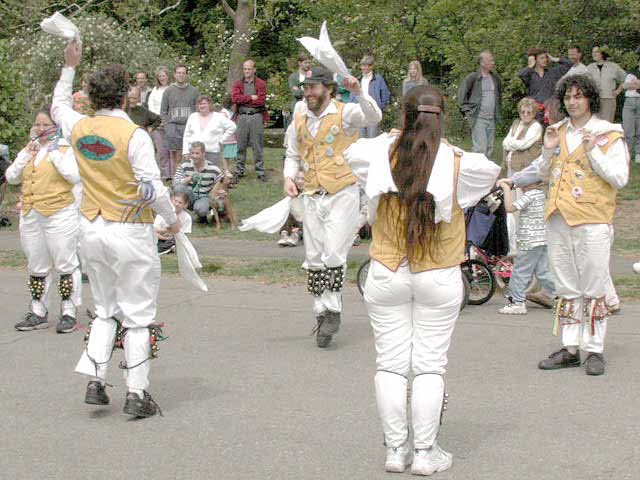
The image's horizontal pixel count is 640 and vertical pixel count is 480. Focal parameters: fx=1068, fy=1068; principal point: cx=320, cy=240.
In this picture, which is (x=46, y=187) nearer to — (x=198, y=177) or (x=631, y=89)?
(x=198, y=177)

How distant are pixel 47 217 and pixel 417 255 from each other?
15.1 ft

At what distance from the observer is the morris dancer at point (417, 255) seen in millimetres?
5109

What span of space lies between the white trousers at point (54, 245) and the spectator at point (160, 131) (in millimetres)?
8761

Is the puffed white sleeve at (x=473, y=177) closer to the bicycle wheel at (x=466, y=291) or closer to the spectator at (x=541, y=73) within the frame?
the bicycle wheel at (x=466, y=291)

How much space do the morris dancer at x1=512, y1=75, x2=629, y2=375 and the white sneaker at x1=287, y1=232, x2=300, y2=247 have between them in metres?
6.13

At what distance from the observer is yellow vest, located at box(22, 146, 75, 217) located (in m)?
8.77

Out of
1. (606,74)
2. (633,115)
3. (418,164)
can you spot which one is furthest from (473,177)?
(633,115)

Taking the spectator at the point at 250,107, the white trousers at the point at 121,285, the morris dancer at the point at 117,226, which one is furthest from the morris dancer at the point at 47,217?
the spectator at the point at 250,107

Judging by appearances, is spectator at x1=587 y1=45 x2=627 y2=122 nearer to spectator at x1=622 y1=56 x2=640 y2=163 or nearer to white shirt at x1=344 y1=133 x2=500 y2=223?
spectator at x1=622 y1=56 x2=640 y2=163

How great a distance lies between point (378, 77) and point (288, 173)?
29.9 ft

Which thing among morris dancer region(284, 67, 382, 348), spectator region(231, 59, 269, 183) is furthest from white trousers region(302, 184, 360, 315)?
spectator region(231, 59, 269, 183)

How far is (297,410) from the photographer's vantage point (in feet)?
21.0

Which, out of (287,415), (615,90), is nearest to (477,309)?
(287,415)

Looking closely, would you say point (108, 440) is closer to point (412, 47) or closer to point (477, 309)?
point (477, 309)
